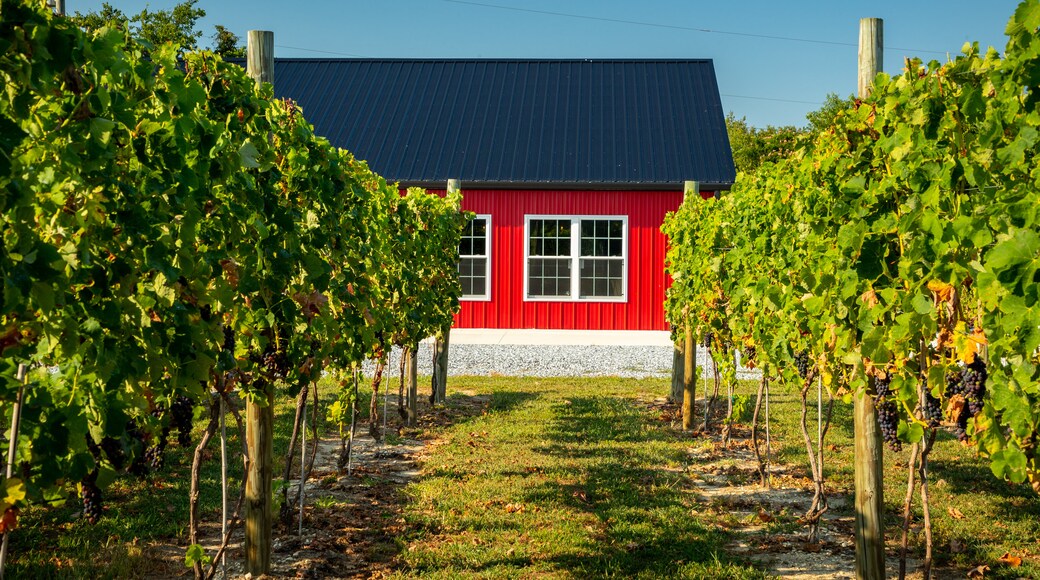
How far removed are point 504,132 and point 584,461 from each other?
518 inches

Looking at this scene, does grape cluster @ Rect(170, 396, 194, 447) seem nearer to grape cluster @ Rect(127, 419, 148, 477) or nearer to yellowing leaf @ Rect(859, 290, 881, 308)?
grape cluster @ Rect(127, 419, 148, 477)

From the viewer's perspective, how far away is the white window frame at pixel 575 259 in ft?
60.2

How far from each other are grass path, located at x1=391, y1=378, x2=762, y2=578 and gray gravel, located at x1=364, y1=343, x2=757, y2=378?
3.84 metres

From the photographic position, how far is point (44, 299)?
2.14 meters

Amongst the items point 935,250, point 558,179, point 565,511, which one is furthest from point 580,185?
point 935,250

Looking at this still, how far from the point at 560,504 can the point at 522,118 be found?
15.1m

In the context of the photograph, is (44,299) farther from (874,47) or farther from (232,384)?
(874,47)

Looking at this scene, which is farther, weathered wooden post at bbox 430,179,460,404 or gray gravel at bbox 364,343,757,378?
gray gravel at bbox 364,343,757,378

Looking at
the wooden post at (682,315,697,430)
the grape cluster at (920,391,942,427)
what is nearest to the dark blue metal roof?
the wooden post at (682,315,697,430)

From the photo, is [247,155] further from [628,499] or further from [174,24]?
[174,24]

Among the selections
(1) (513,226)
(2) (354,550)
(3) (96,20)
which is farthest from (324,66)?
(2) (354,550)

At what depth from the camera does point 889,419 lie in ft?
14.3

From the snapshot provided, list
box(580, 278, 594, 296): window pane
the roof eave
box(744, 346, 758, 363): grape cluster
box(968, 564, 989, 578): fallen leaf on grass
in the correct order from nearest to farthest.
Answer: box(968, 564, 989, 578): fallen leaf on grass, box(744, 346, 758, 363): grape cluster, the roof eave, box(580, 278, 594, 296): window pane

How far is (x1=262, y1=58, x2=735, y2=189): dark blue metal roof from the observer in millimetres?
18547
